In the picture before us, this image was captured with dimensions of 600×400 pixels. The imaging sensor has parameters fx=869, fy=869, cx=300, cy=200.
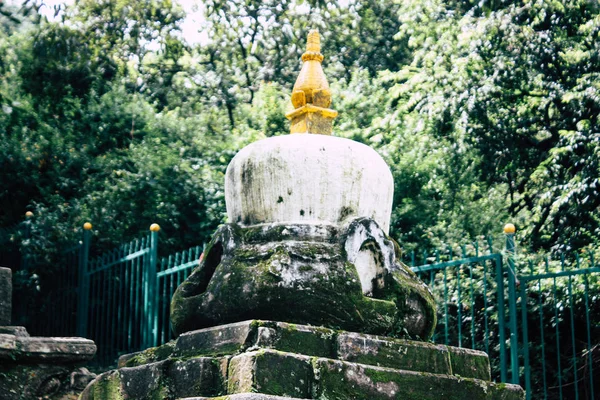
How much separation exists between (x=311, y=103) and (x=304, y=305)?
1279 millimetres

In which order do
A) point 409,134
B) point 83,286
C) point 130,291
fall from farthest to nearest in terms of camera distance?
point 409,134, point 83,286, point 130,291

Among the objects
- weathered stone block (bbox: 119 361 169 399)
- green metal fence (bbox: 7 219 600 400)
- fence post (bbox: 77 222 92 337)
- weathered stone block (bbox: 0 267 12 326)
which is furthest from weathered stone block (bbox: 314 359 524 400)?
fence post (bbox: 77 222 92 337)

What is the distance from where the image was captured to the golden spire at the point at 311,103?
4695 mm

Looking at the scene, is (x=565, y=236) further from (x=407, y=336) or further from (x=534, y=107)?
(x=407, y=336)

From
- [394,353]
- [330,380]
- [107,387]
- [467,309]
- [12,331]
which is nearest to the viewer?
[330,380]

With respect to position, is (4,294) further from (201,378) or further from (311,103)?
(201,378)

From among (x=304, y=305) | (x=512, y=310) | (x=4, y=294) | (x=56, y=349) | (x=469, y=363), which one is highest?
(x=4, y=294)

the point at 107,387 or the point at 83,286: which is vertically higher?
the point at 83,286

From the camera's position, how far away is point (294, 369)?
3.59 m

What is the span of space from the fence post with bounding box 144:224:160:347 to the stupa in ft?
10.2

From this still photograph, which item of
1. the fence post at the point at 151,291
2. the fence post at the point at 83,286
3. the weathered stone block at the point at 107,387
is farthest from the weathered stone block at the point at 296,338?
the fence post at the point at 83,286

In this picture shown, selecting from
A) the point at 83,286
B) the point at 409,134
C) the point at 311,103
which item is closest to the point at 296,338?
the point at 311,103

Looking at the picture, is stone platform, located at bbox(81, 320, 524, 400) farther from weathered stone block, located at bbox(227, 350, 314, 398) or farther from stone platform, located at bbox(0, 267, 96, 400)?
stone platform, located at bbox(0, 267, 96, 400)

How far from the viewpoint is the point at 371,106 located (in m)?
13.4
